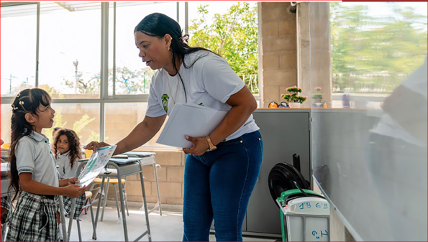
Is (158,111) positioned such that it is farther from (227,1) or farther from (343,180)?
(227,1)

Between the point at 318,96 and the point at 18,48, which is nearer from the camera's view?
the point at 318,96

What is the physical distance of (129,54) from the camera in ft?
13.1

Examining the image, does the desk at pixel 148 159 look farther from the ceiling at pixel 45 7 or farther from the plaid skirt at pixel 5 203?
the ceiling at pixel 45 7

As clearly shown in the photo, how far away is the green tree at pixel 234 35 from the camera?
3629mm

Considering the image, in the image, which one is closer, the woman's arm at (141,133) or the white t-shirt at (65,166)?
the woman's arm at (141,133)

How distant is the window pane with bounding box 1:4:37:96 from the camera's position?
426 centimetres

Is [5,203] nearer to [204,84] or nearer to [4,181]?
[4,181]

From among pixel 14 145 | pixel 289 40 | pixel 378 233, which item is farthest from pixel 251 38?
pixel 378 233

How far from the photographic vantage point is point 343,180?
82cm

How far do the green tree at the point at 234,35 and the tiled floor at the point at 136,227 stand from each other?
1.74 meters

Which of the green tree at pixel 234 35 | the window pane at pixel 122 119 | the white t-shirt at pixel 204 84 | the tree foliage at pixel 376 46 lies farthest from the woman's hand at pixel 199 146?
the window pane at pixel 122 119

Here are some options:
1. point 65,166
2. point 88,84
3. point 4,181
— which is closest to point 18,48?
point 88,84

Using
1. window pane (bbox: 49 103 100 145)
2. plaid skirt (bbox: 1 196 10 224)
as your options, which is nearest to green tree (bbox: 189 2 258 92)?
window pane (bbox: 49 103 100 145)

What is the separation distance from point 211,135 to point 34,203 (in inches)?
42.0
